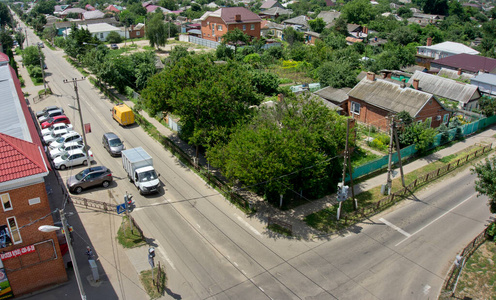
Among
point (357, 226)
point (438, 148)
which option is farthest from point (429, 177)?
point (357, 226)

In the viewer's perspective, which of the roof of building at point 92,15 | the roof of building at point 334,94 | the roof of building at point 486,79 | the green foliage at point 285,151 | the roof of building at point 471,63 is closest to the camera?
the green foliage at point 285,151

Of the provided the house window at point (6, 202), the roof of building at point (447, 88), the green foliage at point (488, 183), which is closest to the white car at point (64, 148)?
the house window at point (6, 202)

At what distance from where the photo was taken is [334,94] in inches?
1908

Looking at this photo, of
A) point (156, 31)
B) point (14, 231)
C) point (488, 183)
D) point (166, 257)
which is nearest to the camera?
point (14, 231)

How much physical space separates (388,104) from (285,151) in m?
21.6

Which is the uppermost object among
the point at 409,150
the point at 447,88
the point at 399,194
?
the point at 447,88

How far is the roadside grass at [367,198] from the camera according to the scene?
26870 millimetres

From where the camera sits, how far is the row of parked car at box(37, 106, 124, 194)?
2977cm

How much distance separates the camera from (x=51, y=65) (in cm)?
6981

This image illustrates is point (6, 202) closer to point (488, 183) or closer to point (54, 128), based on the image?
point (54, 128)

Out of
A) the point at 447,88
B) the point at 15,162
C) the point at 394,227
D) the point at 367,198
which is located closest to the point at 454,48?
the point at 447,88

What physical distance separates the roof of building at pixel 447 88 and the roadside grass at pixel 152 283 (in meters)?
39.6

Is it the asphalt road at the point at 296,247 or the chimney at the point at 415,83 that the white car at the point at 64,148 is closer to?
the asphalt road at the point at 296,247

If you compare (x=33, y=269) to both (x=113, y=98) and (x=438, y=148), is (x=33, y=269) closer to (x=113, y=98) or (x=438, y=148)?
(x=113, y=98)
